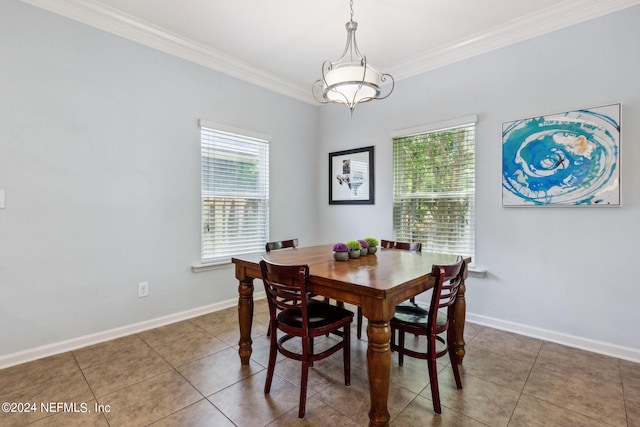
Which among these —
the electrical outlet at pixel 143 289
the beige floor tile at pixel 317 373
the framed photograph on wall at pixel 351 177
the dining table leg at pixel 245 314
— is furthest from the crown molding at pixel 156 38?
the beige floor tile at pixel 317 373

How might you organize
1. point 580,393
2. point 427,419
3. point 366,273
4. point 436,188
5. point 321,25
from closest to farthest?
point 427,419 → point 366,273 → point 580,393 → point 321,25 → point 436,188

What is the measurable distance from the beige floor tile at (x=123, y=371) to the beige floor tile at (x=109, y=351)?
7 cm

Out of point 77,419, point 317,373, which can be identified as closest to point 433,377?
point 317,373

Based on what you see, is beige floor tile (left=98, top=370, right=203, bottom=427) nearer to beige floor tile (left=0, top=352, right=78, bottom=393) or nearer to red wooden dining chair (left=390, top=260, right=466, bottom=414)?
beige floor tile (left=0, top=352, right=78, bottom=393)

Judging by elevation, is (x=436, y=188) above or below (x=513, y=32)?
below

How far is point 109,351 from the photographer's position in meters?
2.42

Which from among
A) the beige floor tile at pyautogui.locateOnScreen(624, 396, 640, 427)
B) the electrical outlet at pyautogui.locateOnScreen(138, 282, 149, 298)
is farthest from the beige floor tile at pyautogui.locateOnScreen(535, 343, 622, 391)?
the electrical outlet at pyautogui.locateOnScreen(138, 282, 149, 298)

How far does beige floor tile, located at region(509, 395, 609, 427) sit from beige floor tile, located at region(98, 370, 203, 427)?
1.81 m

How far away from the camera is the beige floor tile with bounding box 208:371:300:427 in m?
1.66

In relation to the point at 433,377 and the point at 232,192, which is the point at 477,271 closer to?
the point at 433,377

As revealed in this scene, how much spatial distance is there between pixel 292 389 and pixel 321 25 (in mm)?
2889

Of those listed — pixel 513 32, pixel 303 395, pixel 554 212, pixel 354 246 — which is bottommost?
pixel 303 395

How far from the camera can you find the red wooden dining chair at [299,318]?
168 centimetres

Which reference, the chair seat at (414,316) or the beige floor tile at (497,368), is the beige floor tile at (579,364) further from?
the chair seat at (414,316)
